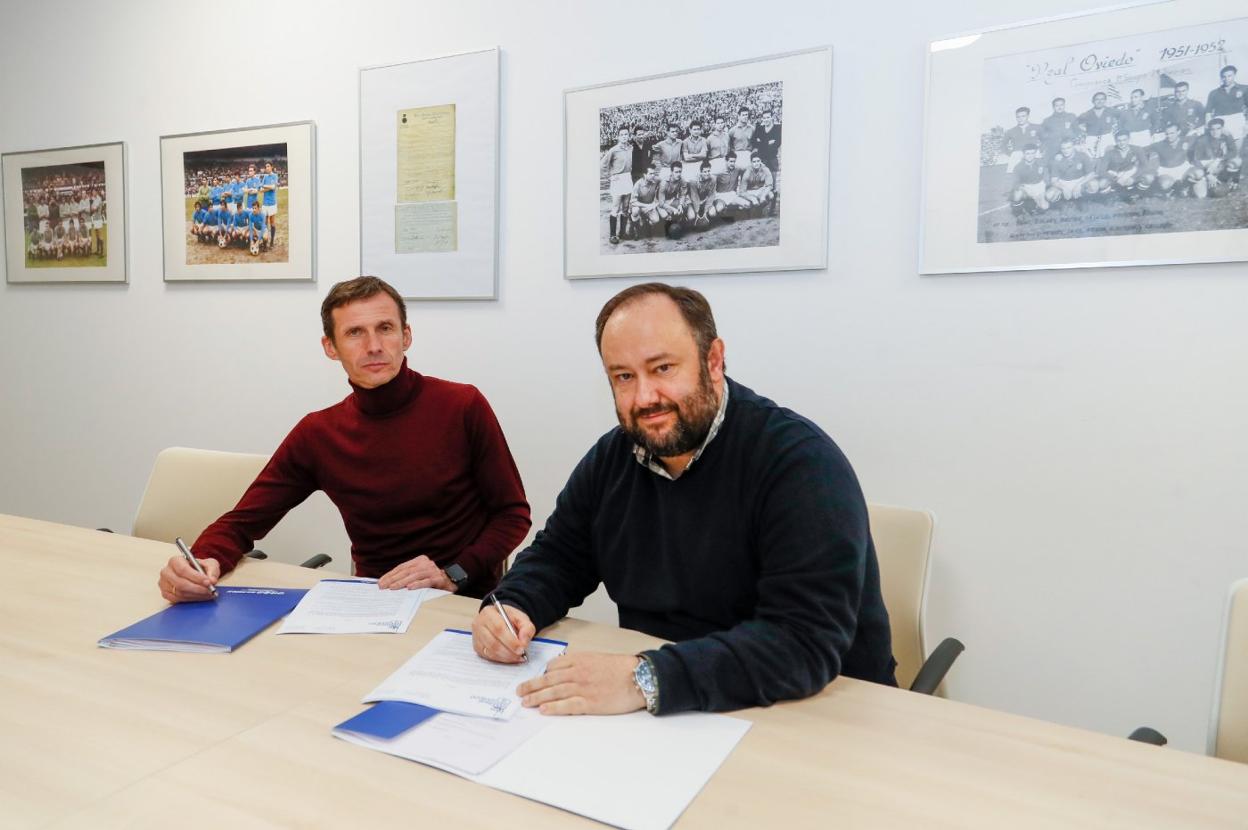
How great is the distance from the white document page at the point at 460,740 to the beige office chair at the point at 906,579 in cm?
94

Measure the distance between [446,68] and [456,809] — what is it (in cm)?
252

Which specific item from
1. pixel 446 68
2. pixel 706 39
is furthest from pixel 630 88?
pixel 446 68

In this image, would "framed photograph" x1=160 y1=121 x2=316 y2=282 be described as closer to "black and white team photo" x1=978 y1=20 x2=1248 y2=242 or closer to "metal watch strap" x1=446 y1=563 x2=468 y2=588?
"metal watch strap" x1=446 y1=563 x2=468 y2=588

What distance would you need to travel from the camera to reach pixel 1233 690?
1192 millimetres

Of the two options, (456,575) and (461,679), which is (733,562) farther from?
(456,575)

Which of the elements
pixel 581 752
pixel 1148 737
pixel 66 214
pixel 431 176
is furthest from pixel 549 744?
pixel 66 214

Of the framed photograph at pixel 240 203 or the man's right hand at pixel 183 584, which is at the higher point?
the framed photograph at pixel 240 203

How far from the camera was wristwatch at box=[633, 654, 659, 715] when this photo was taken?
3.55 feet

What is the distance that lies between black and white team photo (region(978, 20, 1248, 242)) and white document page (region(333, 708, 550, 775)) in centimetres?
171

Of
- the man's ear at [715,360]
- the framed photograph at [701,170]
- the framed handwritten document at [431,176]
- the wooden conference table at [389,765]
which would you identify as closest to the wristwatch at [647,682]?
the wooden conference table at [389,765]

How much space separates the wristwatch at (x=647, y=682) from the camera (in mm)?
1082

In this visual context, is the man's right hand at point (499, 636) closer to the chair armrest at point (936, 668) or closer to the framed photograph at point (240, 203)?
the chair armrest at point (936, 668)

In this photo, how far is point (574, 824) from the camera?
0.85 meters

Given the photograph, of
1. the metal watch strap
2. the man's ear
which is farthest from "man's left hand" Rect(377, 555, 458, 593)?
the man's ear
